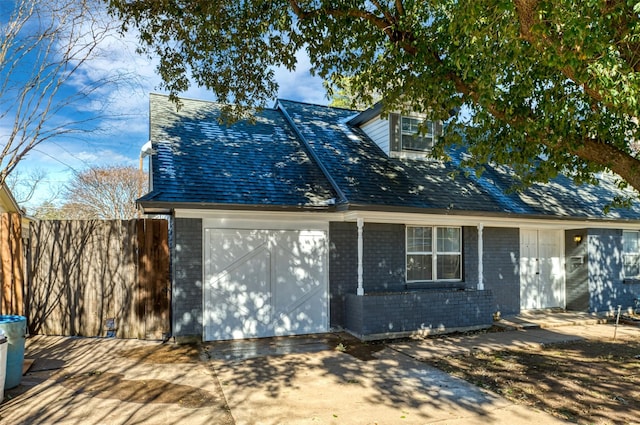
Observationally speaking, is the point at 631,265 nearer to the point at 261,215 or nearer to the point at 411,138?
the point at 411,138

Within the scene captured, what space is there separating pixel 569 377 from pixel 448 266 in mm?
4407

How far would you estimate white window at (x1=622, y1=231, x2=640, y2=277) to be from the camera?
12.6 meters

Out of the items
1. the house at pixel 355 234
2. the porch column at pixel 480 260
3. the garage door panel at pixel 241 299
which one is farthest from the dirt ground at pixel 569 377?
the garage door panel at pixel 241 299

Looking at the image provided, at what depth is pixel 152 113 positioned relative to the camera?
11.2 meters

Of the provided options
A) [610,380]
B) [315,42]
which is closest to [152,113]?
[315,42]

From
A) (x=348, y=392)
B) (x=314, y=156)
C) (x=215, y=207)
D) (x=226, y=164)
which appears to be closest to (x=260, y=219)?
(x=215, y=207)

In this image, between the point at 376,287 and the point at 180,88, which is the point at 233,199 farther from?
the point at 376,287

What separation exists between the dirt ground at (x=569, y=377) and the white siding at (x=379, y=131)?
19.7 ft

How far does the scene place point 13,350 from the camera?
5.41 metres

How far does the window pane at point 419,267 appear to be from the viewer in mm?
10023

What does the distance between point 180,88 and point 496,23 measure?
6006mm

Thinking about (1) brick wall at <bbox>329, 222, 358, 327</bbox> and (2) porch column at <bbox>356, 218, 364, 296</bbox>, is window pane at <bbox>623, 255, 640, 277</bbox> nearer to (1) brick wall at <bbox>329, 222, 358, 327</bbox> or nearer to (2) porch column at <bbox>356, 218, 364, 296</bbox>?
(1) brick wall at <bbox>329, 222, 358, 327</bbox>

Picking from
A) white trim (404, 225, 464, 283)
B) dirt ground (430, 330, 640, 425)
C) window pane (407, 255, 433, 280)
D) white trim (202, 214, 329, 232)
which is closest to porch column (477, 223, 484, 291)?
white trim (404, 225, 464, 283)

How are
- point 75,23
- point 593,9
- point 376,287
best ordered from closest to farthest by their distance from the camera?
1. point 593,9
2. point 75,23
3. point 376,287
